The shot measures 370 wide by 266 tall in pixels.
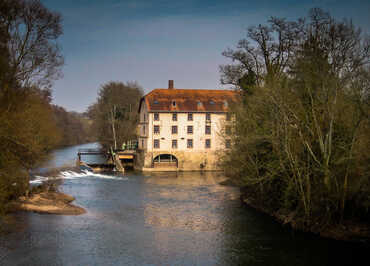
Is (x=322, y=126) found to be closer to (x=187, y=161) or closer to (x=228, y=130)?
(x=228, y=130)

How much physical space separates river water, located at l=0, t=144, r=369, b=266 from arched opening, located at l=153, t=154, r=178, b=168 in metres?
17.0

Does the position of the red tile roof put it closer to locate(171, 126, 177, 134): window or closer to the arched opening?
locate(171, 126, 177, 134): window

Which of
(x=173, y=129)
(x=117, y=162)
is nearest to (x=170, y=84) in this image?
(x=173, y=129)

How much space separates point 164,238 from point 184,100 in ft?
93.9

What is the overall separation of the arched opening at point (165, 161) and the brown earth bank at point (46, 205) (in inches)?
769

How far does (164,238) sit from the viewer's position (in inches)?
672

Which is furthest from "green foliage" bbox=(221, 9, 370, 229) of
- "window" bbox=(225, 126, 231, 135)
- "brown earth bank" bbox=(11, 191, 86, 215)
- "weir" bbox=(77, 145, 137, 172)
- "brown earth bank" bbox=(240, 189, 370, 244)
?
"weir" bbox=(77, 145, 137, 172)

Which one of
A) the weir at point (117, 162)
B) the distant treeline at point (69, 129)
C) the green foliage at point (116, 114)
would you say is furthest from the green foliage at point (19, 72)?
the distant treeline at point (69, 129)

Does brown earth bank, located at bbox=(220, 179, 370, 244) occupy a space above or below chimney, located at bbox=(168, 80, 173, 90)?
below

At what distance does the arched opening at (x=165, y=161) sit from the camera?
43812mm

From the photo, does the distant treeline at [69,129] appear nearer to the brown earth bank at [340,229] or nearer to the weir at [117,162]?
the weir at [117,162]

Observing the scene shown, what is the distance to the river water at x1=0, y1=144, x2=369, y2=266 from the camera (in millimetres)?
14461

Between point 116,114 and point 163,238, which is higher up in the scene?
point 116,114

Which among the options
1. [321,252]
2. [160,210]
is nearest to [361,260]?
[321,252]
